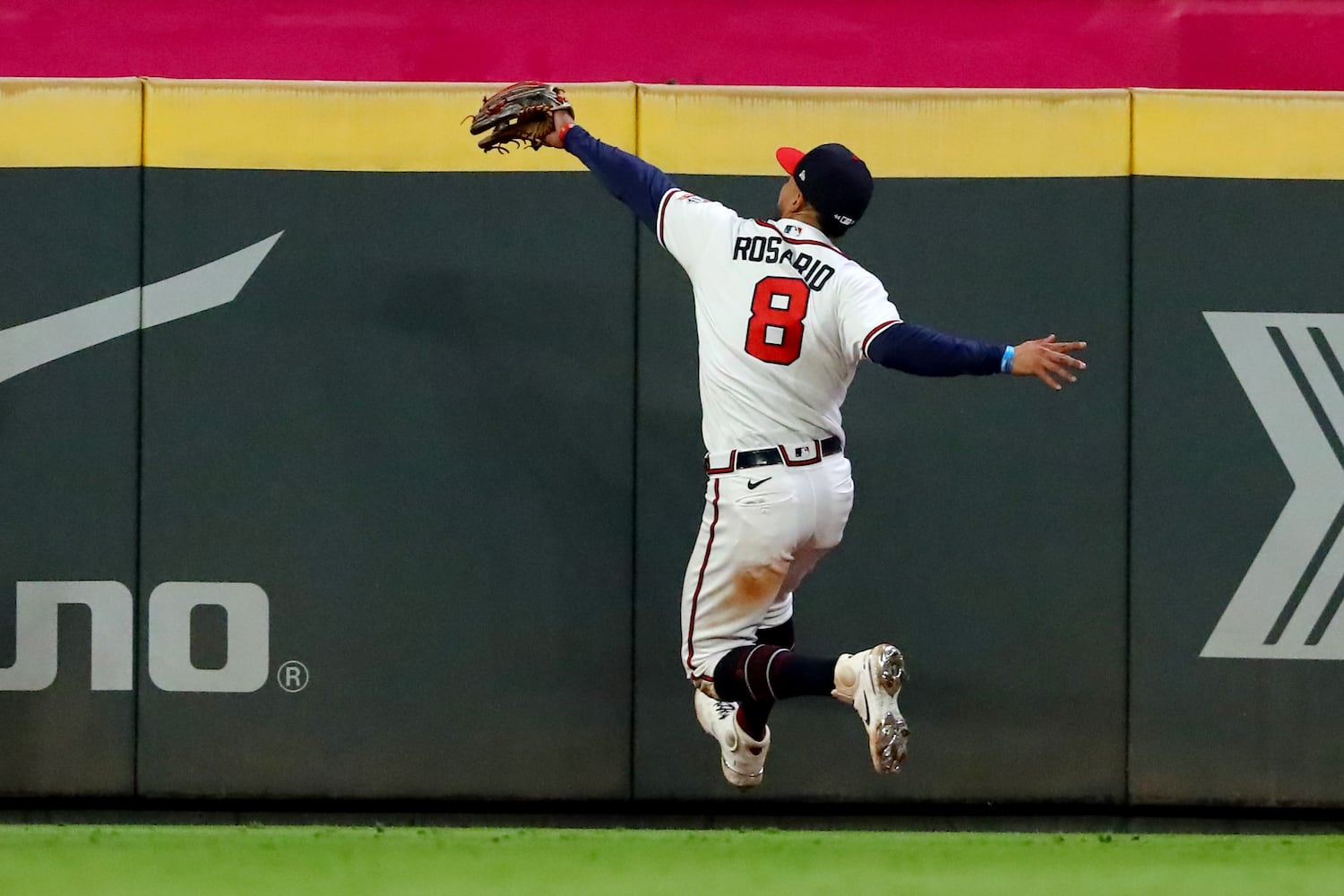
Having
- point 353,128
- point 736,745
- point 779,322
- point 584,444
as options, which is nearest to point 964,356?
point 779,322

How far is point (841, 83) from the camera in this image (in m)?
5.33

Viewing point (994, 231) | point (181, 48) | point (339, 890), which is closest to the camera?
point (339, 890)

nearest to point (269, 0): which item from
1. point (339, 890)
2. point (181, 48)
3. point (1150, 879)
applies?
point (181, 48)

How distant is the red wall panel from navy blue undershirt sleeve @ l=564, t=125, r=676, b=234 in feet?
4.23

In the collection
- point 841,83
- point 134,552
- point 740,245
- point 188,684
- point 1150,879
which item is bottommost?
point 1150,879

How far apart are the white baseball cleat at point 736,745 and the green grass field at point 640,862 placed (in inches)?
10.8

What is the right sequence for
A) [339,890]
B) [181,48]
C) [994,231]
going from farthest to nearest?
[181,48]
[994,231]
[339,890]

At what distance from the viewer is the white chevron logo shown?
482 centimetres

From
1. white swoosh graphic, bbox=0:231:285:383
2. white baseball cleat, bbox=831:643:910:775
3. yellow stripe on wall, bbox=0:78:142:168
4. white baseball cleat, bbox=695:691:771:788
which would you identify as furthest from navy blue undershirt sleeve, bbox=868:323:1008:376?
yellow stripe on wall, bbox=0:78:142:168

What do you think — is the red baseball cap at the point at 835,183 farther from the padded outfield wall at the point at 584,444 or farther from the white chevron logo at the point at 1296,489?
the white chevron logo at the point at 1296,489

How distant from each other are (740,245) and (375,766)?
6.76 feet

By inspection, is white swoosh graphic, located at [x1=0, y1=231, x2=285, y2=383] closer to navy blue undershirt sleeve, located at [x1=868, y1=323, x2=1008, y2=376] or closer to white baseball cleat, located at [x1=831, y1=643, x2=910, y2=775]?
navy blue undershirt sleeve, located at [x1=868, y1=323, x2=1008, y2=376]

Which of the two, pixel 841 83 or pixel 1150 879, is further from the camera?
pixel 841 83

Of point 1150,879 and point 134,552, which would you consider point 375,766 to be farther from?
point 1150,879
